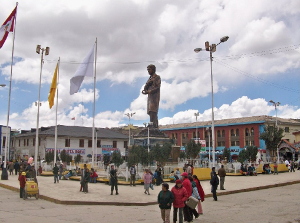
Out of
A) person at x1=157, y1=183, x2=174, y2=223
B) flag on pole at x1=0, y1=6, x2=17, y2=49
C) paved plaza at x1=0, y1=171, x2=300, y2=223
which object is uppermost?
flag on pole at x1=0, y1=6, x2=17, y2=49

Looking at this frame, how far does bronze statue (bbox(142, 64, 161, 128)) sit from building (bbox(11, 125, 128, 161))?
1861 cm

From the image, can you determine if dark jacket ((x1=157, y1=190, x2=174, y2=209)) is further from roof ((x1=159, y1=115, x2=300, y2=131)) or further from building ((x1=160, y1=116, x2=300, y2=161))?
roof ((x1=159, y1=115, x2=300, y2=131))

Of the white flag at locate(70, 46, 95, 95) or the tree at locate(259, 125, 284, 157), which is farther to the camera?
the tree at locate(259, 125, 284, 157)

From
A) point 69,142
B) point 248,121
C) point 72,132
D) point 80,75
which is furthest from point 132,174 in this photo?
point 248,121

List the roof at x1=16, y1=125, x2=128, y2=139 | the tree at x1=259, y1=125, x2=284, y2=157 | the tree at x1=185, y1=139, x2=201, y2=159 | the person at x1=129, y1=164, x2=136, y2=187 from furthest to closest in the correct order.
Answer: the roof at x1=16, y1=125, x2=128, y2=139 < the tree at x1=259, y1=125, x2=284, y2=157 < the tree at x1=185, y1=139, x2=201, y2=159 < the person at x1=129, y1=164, x2=136, y2=187

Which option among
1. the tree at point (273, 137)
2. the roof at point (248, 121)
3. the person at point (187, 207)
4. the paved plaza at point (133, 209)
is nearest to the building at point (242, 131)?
the roof at point (248, 121)

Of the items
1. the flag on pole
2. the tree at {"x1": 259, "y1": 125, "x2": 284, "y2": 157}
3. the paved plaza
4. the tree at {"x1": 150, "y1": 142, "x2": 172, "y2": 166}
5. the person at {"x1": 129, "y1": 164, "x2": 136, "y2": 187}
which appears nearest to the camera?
the paved plaza

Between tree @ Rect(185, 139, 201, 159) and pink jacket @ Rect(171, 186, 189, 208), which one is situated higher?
tree @ Rect(185, 139, 201, 159)

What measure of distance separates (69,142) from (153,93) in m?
24.6

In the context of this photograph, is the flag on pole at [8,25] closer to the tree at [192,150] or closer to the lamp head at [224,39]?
the lamp head at [224,39]

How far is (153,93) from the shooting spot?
32.6 meters

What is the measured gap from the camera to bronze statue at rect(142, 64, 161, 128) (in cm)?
3256

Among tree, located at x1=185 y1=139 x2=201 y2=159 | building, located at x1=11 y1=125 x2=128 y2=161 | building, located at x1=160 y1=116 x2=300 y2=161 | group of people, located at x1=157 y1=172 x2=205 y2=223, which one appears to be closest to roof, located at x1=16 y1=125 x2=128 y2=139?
building, located at x1=11 y1=125 x2=128 y2=161

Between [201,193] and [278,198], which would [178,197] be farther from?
[278,198]
